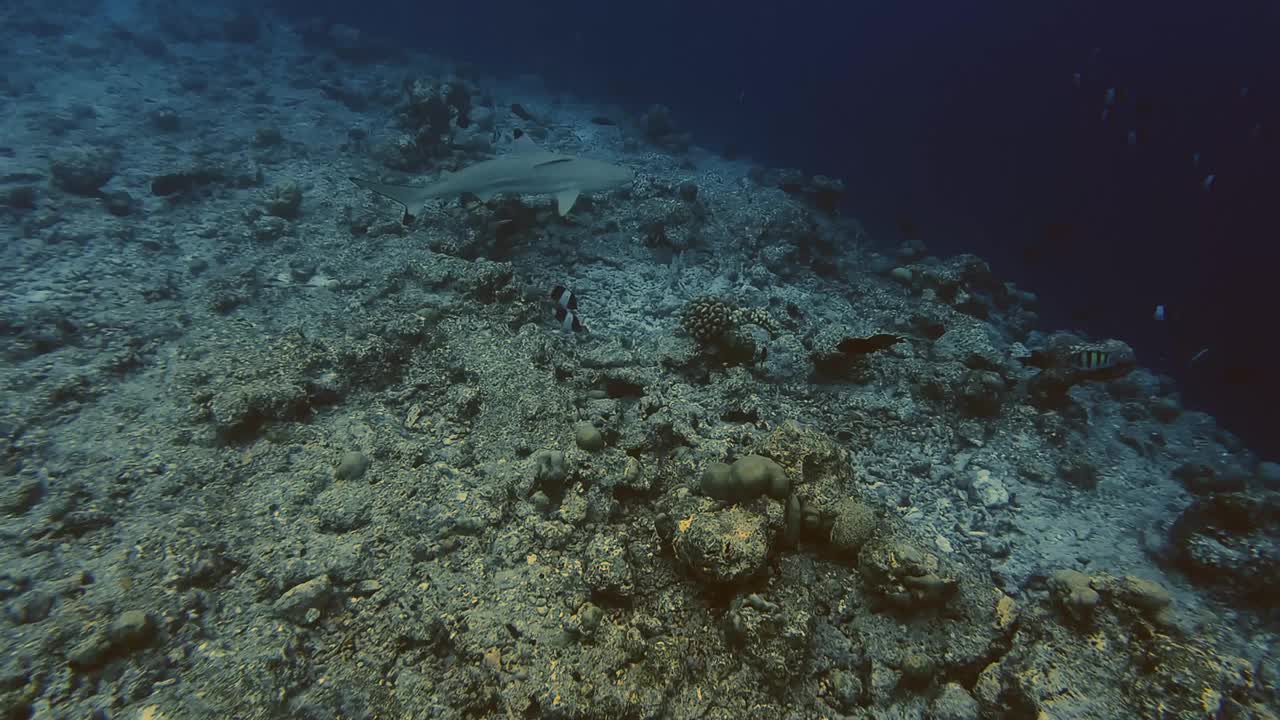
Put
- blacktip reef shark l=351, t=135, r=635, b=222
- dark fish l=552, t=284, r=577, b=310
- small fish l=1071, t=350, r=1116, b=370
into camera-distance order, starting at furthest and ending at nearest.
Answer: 1. blacktip reef shark l=351, t=135, r=635, b=222
2. dark fish l=552, t=284, r=577, b=310
3. small fish l=1071, t=350, r=1116, b=370

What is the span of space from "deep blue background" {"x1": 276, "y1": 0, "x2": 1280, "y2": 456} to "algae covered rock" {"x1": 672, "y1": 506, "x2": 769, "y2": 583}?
35.3 feet

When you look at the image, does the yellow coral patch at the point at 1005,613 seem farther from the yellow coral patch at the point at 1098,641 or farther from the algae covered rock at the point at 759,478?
the algae covered rock at the point at 759,478

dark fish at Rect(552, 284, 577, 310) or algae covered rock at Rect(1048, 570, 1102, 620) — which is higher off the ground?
dark fish at Rect(552, 284, 577, 310)

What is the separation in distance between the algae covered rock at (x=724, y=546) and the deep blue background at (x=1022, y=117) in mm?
10761

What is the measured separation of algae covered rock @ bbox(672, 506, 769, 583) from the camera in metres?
3.12

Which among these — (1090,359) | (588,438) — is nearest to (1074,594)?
(1090,359)

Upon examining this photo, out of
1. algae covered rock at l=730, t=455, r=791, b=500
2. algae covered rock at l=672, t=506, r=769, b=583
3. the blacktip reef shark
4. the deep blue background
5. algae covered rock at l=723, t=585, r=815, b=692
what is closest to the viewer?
algae covered rock at l=723, t=585, r=815, b=692

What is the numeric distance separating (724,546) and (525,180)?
658 centimetres

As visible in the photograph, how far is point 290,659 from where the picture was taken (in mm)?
2766

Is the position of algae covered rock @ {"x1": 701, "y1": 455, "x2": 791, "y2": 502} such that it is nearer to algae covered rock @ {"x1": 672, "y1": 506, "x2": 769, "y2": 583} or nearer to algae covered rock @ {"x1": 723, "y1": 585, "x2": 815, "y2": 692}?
algae covered rock @ {"x1": 672, "y1": 506, "x2": 769, "y2": 583}

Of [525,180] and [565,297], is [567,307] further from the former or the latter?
[525,180]

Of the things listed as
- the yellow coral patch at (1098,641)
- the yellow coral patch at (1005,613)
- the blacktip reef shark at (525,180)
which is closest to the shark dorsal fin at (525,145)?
the blacktip reef shark at (525,180)

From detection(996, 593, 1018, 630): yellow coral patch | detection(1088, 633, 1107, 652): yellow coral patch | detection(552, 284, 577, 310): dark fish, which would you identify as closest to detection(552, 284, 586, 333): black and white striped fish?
detection(552, 284, 577, 310): dark fish

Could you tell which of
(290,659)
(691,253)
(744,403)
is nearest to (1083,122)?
(691,253)
